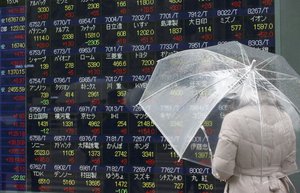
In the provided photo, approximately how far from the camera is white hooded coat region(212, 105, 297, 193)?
12.3 ft

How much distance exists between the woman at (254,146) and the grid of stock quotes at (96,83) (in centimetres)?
164

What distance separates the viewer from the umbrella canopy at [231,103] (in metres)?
3.76

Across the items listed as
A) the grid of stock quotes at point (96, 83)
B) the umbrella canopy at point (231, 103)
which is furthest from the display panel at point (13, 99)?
the umbrella canopy at point (231, 103)

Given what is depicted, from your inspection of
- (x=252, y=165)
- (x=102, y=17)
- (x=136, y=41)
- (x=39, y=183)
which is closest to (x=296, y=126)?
(x=252, y=165)

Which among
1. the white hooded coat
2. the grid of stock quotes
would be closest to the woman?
the white hooded coat

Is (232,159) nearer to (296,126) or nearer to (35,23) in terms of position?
(296,126)

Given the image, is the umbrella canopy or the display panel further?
the display panel

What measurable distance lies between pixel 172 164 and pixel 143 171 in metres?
0.31

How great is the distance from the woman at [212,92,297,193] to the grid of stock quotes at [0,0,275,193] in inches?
64.6

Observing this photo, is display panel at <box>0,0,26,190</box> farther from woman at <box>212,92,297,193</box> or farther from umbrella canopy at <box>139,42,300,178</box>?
woman at <box>212,92,297,193</box>

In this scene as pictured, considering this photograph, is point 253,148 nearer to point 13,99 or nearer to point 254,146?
point 254,146

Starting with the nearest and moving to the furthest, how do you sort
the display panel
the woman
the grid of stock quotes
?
the woman
the grid of stock quotes
the display panel

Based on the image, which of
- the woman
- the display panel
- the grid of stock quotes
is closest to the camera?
the woman

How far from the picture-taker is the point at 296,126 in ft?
12.8
